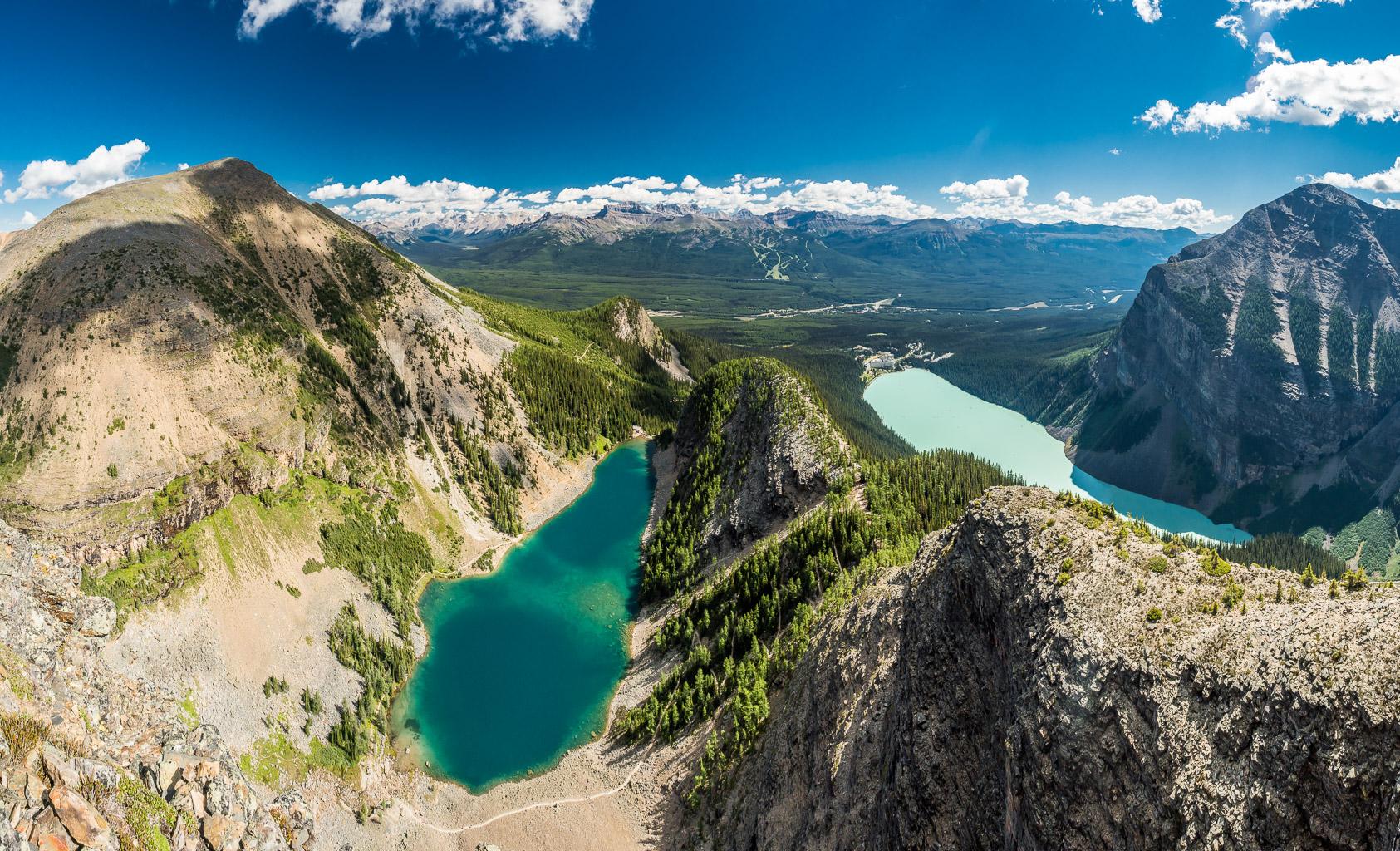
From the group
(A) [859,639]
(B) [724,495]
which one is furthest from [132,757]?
(B) [724,495]

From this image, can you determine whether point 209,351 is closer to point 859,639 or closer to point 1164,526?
point 859,639

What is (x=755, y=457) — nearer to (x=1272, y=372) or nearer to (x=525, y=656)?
(x=525, y=656)

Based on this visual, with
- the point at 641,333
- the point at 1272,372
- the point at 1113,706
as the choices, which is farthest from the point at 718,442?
the point at 1272,372

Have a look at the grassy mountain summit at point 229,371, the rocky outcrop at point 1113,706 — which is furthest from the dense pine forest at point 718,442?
the rocky outcrop at point 1113,706

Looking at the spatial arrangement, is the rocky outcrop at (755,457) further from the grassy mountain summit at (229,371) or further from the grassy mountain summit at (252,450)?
the grassy mountain summit at (229,371)

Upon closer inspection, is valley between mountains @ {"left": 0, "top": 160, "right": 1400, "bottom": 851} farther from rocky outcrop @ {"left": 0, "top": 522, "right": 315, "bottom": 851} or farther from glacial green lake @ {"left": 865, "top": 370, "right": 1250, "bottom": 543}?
glacial green lake @ {"left": 865, "top": 370, "right": 1250, "bottom": 543}

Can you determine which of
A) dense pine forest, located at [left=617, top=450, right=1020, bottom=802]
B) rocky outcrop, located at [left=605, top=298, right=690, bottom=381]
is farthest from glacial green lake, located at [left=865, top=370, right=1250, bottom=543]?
dense pine forest, located at [left=617, top=450, right=1020, bottom=802]
